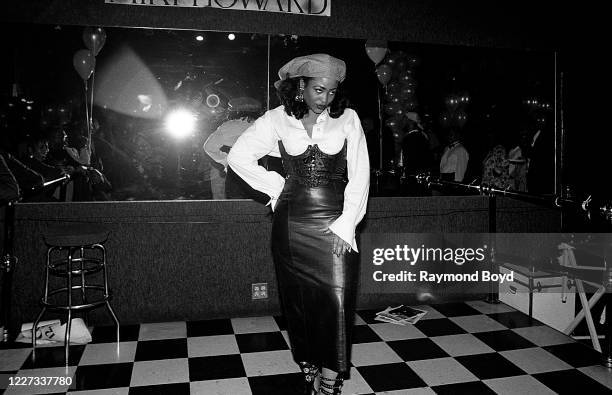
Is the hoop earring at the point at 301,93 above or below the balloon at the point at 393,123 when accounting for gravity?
below

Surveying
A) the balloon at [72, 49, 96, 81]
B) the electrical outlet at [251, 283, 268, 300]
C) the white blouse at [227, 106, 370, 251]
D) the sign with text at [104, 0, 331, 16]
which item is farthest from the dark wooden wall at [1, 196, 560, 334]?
the sign with text at [104, 0, 331, 16]

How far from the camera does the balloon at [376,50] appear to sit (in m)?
3.89

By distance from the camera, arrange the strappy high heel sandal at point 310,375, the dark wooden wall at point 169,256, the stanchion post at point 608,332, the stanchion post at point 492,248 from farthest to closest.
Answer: the stanchion post at point 492,248
the dark wooden wall at point 169,256
the stanchion post at point 608,332
the strappy high heel sandal at point 310,375

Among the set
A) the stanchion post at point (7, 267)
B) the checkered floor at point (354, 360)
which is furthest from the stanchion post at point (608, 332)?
the stanchion post at point (7, 267)

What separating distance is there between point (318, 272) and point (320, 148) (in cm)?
56

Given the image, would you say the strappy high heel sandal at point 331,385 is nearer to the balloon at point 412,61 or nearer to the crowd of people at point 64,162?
the crowd of people at point 64,162

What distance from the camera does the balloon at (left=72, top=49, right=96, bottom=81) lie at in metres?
3.63

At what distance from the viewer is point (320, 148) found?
2250 mm

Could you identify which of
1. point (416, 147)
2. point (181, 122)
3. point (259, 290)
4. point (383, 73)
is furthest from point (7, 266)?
point (416, 147)

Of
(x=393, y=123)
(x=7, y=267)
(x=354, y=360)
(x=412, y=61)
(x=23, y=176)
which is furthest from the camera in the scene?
(x=393, y=123)

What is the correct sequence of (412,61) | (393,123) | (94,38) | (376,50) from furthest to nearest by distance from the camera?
(393,123) < (412,61) < (376,50) < (94,38)

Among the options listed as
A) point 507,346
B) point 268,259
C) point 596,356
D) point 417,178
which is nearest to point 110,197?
point 268,259

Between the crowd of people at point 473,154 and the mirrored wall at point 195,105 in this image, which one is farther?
the crowd of people at point 473,154

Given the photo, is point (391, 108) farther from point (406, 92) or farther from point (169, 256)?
point (169, 256)
